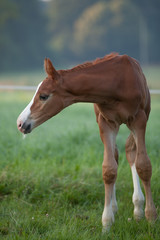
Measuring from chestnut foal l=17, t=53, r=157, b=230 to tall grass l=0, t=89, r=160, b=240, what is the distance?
26cm

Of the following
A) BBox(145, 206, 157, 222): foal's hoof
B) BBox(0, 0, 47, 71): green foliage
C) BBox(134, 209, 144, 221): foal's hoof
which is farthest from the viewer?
BBox(0, 0, 47, 71): green foliage

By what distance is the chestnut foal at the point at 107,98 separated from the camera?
2.71 m

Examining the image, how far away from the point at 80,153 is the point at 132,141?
187cm

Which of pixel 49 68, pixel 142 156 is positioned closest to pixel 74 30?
pixel 142 156

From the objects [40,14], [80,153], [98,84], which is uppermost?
[40,14]

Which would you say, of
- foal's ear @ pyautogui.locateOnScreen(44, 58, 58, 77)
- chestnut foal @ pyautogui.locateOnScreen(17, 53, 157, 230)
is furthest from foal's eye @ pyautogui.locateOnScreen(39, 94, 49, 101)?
foal's ear @ pyautogui.locateOnScreen(44, 58, 58, 77)

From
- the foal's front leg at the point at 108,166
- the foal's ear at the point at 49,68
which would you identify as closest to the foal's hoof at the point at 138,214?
the foal's front leg at the point at 108,166

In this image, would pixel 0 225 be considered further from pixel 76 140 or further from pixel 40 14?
pixel 40 14

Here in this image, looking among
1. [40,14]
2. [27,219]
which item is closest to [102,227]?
[27,219]

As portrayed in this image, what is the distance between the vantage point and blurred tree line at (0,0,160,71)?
81.5 feet

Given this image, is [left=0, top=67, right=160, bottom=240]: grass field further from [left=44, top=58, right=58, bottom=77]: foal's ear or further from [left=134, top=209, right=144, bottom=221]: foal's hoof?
[left=44, top=58, right=58, bottom=77]: foal's ear

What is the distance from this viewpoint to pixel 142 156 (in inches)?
120

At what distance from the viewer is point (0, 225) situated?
3.01 metres

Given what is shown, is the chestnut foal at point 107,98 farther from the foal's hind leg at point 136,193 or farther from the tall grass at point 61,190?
the tall grass at point 61,190
